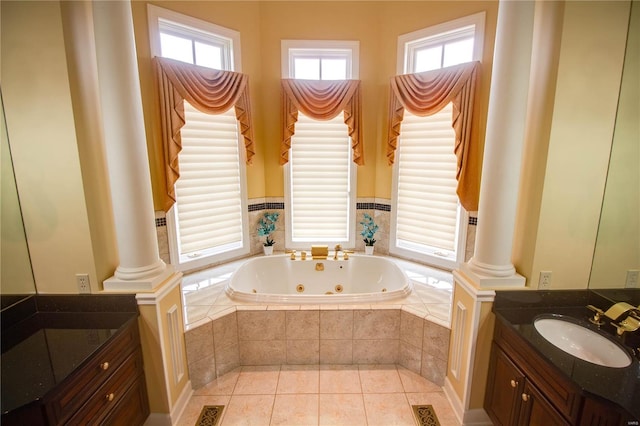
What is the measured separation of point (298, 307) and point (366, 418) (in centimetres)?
88

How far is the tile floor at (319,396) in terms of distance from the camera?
1897mm

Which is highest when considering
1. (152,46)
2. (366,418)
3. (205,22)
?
(205,22)

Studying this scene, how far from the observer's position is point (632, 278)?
155 cm

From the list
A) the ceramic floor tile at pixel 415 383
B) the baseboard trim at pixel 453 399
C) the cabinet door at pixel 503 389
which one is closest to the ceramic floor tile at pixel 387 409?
the ceramic floor tile at pixel 415 383

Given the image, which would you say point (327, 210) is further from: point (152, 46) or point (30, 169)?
point (30, 169)

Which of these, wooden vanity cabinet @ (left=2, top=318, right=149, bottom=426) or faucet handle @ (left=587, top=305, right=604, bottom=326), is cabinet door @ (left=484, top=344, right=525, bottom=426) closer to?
faucet handle @ (left=587, top=305, right=604, bottom=326)

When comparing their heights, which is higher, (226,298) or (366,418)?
(226,298)

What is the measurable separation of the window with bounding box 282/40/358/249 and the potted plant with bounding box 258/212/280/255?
176 millimetres

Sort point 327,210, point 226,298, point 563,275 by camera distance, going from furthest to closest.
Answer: point 327,210 → point 226,298 → point 563,275

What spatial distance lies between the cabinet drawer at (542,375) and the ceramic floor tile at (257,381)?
1622 mm

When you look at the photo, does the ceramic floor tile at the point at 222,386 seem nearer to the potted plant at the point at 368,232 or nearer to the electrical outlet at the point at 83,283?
the electrical outlet at the point at 83,283

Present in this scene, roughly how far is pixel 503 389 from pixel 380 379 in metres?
0.88

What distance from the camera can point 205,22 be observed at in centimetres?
268

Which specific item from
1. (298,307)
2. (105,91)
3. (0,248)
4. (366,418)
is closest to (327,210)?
(298,307)
